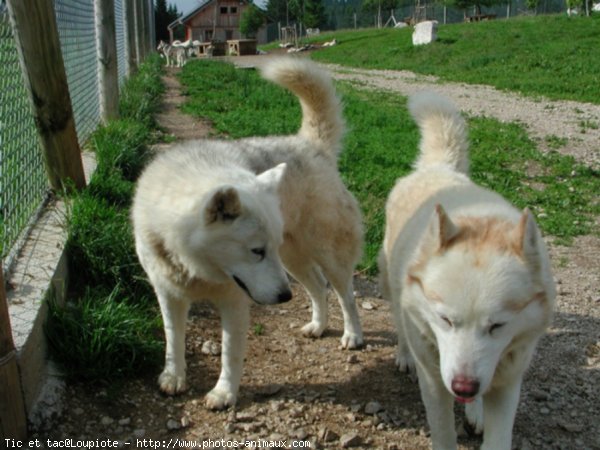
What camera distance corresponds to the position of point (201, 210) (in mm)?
2504

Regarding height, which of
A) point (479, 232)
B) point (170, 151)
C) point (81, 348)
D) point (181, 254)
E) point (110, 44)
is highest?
point (110, 44)

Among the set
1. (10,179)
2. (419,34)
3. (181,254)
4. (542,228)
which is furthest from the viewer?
(419,34)

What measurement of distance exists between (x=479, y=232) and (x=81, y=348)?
5.92 ft

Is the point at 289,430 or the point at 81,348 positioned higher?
the point at 81,348

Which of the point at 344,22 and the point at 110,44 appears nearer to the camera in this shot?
the point at 110,44

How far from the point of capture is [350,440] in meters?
2.70

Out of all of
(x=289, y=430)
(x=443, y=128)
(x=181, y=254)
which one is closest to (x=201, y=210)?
(x=181, y=254)

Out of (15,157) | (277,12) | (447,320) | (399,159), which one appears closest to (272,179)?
(447,320)

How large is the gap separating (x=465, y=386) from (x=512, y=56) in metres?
18.3

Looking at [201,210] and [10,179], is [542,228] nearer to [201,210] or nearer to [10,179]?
[201,210]

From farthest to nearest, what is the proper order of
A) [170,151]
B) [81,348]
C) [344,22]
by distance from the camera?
[344,22] < [170,151] < [81,348]

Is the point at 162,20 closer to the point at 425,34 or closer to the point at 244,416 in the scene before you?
the point at 425,34

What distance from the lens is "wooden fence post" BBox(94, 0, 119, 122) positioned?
7.14m

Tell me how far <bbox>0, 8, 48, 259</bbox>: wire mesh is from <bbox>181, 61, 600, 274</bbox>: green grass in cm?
212
